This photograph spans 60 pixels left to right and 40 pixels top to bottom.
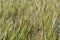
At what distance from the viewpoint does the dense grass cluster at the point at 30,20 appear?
2029 mm

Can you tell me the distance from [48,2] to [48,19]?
1.79 feet

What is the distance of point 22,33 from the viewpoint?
205cm

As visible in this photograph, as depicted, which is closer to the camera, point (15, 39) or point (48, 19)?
point (15, 39)

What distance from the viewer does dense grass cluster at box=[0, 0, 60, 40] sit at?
203 centimetres

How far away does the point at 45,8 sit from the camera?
8.40 ft

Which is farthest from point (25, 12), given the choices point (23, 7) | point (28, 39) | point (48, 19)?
point (28, 39)

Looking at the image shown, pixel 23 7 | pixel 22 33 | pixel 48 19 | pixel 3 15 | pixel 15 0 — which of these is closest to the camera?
pixel 22 33

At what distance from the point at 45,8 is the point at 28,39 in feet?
2.16

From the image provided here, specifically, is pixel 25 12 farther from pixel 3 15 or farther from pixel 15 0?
pixel 15 0

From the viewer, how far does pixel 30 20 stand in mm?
2236

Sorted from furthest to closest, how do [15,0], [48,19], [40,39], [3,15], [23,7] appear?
1. [15,0]
2. [23,7]
3. [3,15]
4. [48,19]
5. [40,39]

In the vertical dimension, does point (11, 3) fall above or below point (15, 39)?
above

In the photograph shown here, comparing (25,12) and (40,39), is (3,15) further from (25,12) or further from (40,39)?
(40,39)

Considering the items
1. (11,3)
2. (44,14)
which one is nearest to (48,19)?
(44,14)
